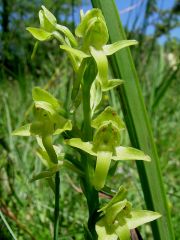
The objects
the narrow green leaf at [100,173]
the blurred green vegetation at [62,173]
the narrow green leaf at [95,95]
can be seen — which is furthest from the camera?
the blurred green vegetation at [62,173]

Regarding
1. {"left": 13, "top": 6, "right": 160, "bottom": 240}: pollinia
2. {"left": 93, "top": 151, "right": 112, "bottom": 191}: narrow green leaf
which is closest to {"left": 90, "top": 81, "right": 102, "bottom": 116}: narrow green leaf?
{"left": 13, "top": 6, "right": 160, "bottom": 240}: pollinia

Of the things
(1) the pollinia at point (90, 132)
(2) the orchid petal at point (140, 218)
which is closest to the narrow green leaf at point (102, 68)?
(1) the pollinia at point (90, 132)

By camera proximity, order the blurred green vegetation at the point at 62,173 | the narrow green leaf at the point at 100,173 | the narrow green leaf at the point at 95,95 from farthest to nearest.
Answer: the blurred green vegetation at the point at 62,173
the narrow green leaf at the point at 95,95
the narrow green leaf at the point at 100,173

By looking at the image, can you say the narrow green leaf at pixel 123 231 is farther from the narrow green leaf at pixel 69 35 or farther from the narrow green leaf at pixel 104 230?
the narrow green leaf at pixel 69 35

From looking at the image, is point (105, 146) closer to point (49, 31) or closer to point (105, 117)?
point (105, 117)

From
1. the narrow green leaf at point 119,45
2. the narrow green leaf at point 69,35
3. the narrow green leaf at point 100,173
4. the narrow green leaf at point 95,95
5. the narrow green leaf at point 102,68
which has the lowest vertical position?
the narrow green leaf at point 100,173

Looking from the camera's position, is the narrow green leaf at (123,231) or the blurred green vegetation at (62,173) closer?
the narrow green leaf at (123,231)

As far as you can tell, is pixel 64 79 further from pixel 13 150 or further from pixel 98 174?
pixel 98 174

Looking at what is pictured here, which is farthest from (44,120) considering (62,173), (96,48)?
(62,173)
